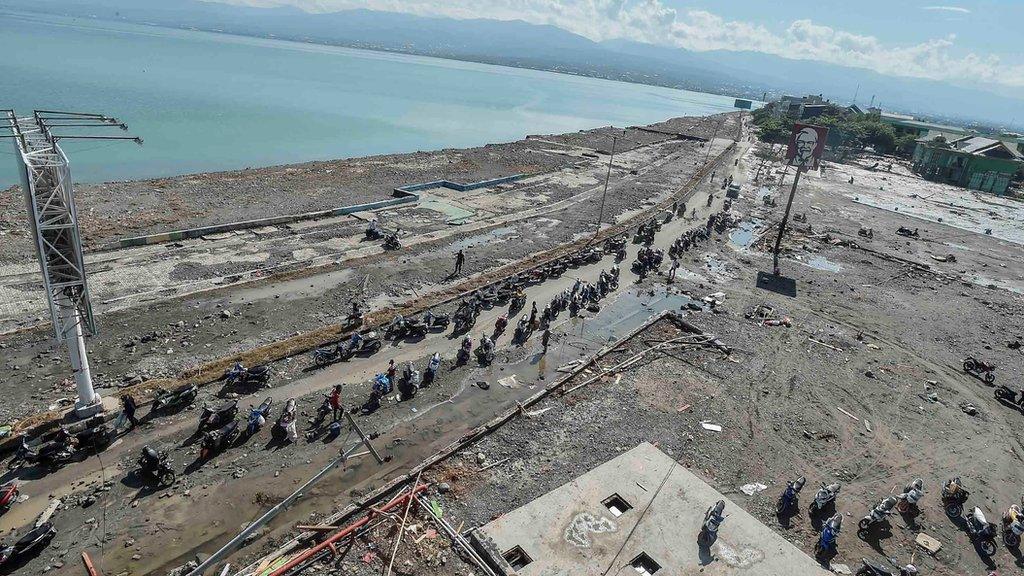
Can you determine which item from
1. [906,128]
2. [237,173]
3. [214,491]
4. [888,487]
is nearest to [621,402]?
[888,487]

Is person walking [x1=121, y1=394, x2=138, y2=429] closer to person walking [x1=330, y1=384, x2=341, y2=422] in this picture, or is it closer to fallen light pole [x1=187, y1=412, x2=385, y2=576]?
person walking [x1=330, y1=384, x2=341, y2=422]

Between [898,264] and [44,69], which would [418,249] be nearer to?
[898,264]

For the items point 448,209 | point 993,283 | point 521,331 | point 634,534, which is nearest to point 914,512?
point 634,534

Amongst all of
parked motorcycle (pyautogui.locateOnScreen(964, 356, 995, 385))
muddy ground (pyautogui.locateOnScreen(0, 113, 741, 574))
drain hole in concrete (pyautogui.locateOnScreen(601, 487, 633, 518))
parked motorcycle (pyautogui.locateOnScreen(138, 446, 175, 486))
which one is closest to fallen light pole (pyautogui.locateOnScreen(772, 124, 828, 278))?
parked motorcycle (pyautogui.locateOnScreen(964, 356, 995, 385))

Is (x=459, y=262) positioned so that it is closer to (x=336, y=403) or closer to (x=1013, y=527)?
(x=336, y=403)

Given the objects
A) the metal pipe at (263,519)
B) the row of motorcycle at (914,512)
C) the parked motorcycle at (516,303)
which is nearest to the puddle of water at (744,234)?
the parked motorcycle at (516,303)

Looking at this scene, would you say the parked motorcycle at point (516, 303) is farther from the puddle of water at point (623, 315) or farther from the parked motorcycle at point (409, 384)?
the parked motorcycle at point (409, 384)

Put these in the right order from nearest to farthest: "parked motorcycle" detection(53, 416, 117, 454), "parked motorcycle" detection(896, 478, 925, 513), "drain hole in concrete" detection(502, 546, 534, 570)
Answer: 1. "drain hole in concrete" detection(502, 546, 534, 570)
2. "parked motorcycle" detection(53, 416, 117, 454)
3. "parked motorcycle" detection(896, 478, 925, 513)
